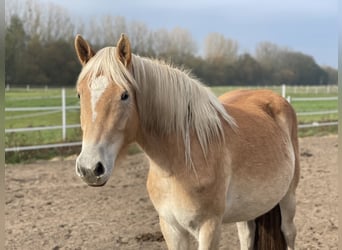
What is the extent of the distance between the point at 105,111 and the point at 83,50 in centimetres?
45

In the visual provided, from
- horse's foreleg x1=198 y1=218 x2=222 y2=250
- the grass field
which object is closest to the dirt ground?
horse's foreleg x1=198 y1=218 x2=222 y2=250

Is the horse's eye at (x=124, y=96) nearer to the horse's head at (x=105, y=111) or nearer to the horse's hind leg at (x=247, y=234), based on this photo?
the horse's head at (x=105, y=111)

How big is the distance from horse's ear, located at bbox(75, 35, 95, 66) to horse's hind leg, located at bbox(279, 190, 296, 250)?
75.2 inches

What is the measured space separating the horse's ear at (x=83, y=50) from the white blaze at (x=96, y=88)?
0.26 metres

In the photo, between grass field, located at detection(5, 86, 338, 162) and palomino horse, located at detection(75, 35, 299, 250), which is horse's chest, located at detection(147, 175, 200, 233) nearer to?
palomino horse, located at detection(75, 35, 299, 250)

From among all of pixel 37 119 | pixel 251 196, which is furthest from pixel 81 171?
pixel 37 119

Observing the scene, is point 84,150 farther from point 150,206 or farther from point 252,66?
point 252,66

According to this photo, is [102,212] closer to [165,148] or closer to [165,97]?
[165,148]

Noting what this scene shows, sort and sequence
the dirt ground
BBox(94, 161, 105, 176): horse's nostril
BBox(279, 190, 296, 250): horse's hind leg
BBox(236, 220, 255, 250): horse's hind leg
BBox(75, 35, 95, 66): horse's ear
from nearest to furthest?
BBox(94, 161, 105, 176): horse's nostril < BBox(75, 35, 95, 66): horse's ear < BBox(279, 190, 296, 250): horse's hind leg < BBox(236, 220, 255, 250): horse's hind leg < the dirt ground

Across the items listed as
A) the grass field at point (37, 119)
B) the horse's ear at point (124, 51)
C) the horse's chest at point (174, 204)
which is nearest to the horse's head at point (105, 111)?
the horse's ear at point (124, 51)

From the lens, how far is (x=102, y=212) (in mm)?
4805

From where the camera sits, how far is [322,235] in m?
3.88

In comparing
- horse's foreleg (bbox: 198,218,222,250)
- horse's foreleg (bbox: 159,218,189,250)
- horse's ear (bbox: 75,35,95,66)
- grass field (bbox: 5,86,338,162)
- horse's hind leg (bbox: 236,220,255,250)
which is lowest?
grass field (bbox: 5,86,338,162)

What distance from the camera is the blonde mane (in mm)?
1906
